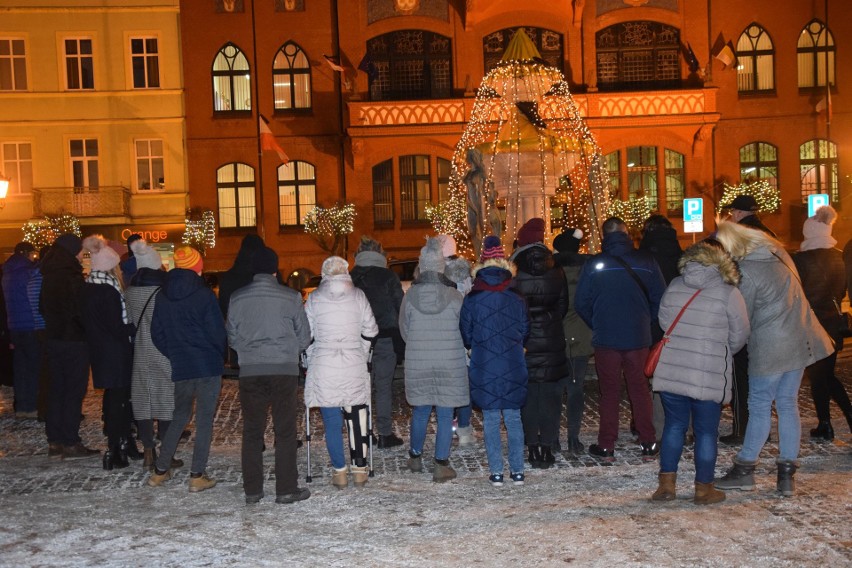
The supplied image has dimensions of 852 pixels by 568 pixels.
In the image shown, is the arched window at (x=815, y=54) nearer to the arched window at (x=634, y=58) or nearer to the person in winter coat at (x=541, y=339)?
the arched window at (x=634, y=58)

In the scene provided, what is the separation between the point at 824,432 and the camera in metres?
9.48

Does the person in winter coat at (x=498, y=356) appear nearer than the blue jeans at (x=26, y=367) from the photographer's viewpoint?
Yes

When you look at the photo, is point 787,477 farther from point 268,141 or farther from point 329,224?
point 268,141

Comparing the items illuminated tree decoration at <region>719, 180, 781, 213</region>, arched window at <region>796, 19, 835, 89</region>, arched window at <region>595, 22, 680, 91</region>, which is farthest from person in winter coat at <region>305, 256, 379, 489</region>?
arched window at <region>796, 19, 835, 89</region>

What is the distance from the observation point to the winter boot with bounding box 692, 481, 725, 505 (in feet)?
23.9

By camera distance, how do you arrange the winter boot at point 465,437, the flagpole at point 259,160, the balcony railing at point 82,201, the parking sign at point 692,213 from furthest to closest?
the flagpole at point 259,160, the balcony railing at point 82,201, the parking sign at point 692,213, the winter boot at point 465,437

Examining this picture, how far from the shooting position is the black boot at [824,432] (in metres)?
9.46

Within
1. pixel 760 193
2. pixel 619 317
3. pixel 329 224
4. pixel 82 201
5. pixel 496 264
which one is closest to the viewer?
pixel 496 264

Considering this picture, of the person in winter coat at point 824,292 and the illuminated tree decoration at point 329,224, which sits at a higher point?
the illuminated tree decoration at point 329,224

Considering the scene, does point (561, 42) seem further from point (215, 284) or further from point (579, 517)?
point (579, 517)

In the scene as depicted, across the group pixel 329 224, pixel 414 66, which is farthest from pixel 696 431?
pixel 414 66

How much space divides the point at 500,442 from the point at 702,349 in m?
1.90

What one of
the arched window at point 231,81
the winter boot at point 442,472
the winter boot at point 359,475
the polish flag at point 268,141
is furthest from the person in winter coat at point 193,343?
the arched window at point 231,81

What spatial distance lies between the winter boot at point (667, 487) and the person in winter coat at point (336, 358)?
2.44 m
